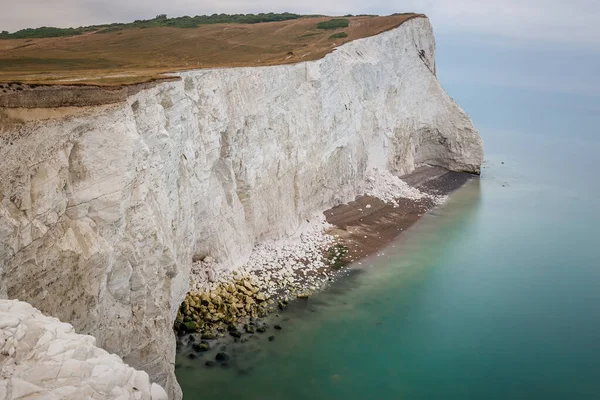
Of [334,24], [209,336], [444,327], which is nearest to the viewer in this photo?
[209,336]

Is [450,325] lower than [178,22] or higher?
lower

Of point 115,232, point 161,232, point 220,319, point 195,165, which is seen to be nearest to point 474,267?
point 220,319

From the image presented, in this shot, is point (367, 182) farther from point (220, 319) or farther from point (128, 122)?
point (128, 122)

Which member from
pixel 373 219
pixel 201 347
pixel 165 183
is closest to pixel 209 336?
pixel 201 347

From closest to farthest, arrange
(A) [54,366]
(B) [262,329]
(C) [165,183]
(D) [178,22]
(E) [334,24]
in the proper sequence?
(A) [54,366] → (C) [165,183] → (B) [262,329] → (E) [334,24] → (D) [178,22]

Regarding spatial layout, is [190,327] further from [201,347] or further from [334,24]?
[334,24]

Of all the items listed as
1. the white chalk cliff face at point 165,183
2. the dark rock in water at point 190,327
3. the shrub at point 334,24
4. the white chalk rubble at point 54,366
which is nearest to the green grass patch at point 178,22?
the shrub at point 334,24

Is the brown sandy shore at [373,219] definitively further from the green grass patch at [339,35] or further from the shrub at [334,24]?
the shrub at [334,24]
